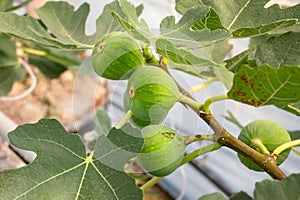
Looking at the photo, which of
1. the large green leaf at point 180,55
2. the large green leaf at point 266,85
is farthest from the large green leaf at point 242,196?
the large green leaf at point 180,55

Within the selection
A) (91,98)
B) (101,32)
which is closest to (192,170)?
(101,32)

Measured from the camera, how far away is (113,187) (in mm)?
686

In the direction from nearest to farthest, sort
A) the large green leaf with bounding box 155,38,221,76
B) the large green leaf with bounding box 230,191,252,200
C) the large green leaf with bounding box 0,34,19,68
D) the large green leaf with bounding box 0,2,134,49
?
the large green leaf with bounding box 155,38,221,76 < the large green leaf with bounding box 230,191,252,200 < the large green leaf with bounding box 0,2,134,49 < the large green leaf with bounding box 0,34,19,68

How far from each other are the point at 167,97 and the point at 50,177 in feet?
0.68

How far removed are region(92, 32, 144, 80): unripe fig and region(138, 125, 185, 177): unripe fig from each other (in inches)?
3.0

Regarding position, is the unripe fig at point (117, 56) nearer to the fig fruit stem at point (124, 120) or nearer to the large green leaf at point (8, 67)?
the fig fruit stem at point (124, 120)

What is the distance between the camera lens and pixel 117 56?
60 centimetres

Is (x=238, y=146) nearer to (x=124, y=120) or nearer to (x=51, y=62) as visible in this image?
(x=124, y=120)

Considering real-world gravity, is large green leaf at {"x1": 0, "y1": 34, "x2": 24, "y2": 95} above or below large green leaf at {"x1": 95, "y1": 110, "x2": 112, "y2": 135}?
below

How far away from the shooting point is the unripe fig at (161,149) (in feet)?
2.04

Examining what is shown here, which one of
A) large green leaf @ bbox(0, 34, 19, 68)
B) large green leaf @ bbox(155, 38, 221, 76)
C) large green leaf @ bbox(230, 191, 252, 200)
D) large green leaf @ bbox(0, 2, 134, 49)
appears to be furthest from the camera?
large green leaf @ bbox(0, 34, 19, 68)

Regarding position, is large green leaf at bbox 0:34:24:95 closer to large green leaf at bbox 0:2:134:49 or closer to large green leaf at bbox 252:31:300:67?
large green leaf at bbox 0:2:134:49

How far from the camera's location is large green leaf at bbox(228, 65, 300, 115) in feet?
1.94

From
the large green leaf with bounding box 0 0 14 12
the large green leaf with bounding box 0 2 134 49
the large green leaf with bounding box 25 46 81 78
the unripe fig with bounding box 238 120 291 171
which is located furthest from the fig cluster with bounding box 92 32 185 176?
the large green leaf with bounding box 0 0 14 12
